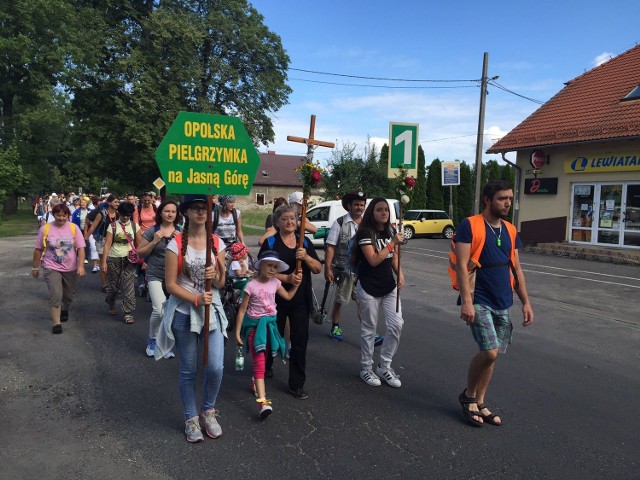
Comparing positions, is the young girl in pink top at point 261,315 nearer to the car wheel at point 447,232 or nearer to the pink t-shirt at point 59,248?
the pink t-shirt at point 59,248

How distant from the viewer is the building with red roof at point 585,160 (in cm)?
1678

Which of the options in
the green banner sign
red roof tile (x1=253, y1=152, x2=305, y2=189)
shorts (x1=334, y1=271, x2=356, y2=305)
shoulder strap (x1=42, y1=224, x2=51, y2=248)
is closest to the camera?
the green banner sign

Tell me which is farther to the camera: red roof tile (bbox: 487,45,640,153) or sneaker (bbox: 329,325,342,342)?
red roof tile (bbox: 487,45,640,153)

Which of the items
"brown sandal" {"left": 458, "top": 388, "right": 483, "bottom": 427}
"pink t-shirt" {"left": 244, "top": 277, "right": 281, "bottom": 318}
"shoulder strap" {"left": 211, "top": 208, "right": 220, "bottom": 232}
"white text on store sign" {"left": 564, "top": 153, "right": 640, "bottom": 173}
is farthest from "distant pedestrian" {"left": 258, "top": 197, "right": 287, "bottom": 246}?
"white text on store sign" {"left": 564, "top": 153, "right": 640, "bottom": 173}

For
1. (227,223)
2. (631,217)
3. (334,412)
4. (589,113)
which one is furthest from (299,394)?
(589,113)

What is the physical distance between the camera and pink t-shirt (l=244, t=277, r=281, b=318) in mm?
4262

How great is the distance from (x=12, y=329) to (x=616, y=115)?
59.5 ft

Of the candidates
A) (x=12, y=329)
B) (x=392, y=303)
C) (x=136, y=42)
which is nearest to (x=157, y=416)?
(x=392, y=303)

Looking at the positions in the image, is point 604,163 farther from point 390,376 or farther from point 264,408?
point 264,408

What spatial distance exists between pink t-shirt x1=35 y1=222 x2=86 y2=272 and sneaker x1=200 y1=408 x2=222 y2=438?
12.4 ft

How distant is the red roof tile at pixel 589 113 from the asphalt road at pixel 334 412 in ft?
39.0

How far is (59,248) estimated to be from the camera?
21.4 feet

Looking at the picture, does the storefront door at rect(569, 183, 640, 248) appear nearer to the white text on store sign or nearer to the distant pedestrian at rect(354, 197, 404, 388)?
the white text on store sign

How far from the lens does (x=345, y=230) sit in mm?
6227
